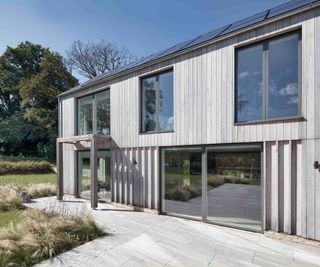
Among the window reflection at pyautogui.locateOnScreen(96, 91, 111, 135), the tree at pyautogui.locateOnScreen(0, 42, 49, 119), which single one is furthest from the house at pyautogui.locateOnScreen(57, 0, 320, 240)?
the tree at pyautogui.locateOnScreen(0, 42, 49, 119)

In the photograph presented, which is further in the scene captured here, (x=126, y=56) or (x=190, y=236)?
(x=126, y=56)

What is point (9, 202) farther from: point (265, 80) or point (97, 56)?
point (97, 56)

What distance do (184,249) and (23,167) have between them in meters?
20.5

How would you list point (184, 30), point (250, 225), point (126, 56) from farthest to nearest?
point (126, 56)
point (184, 30)
point (250, 225)

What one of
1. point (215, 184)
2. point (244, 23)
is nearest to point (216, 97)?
point (244, 23)

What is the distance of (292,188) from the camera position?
5137 mm

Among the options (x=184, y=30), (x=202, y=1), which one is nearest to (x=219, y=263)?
(x=202, y=1)

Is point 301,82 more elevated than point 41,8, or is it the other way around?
point 41,8

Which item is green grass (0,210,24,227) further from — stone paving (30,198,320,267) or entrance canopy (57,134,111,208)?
stone paving (30,198,320,267)

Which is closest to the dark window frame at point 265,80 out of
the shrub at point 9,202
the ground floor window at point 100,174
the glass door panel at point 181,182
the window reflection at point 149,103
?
the glass door panel at point 181,182

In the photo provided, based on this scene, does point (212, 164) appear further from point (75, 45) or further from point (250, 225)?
point (75, 45)

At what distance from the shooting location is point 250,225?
5867 mm

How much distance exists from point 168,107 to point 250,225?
377 centimetres

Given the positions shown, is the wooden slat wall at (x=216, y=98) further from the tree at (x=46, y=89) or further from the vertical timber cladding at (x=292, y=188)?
the tree at (x=46, y=89)
